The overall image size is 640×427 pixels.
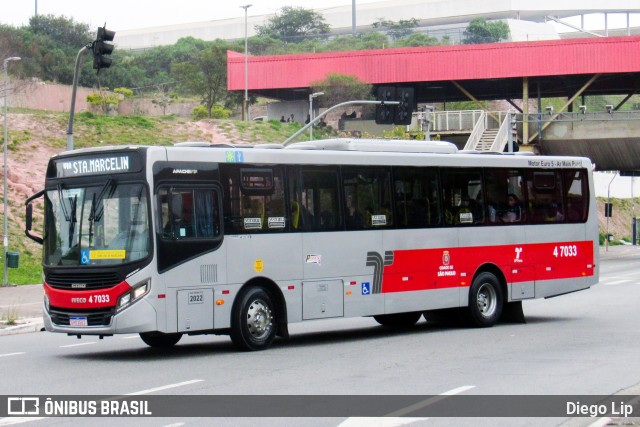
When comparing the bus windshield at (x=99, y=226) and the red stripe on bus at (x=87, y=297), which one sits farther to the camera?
the bus windshield at (x=99, y=226)

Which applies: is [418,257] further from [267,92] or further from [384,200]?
[267,92]

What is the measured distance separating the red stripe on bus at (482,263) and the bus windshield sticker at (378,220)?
0.62 meters

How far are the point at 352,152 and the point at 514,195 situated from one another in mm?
4547

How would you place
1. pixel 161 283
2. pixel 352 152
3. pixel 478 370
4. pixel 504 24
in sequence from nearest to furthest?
pixel 478 370 → pixel 161 283 → pixel 352 152 → pixel 504 24

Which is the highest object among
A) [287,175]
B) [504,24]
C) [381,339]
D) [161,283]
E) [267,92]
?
[504,24]

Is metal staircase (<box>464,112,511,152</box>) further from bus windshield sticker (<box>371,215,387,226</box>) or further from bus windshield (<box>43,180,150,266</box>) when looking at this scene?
bus windshield (<box>43,180,150,266</box>)

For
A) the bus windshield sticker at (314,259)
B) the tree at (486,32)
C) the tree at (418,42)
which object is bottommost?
the bus windshield sticker at (314,259)

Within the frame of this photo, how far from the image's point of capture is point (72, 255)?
16391 millimetres

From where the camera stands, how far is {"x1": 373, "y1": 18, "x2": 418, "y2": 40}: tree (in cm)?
17250

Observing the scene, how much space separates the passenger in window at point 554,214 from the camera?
23.0 meters

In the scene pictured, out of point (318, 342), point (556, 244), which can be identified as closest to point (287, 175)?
point (318, 342)

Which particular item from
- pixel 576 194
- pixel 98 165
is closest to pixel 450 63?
pixel 576 194

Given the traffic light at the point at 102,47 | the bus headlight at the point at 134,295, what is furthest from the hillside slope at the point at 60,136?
the bus headlight at the point at 134,295

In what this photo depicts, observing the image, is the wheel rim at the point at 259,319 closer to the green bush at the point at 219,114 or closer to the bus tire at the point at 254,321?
the bus tire at the point at 254,321
